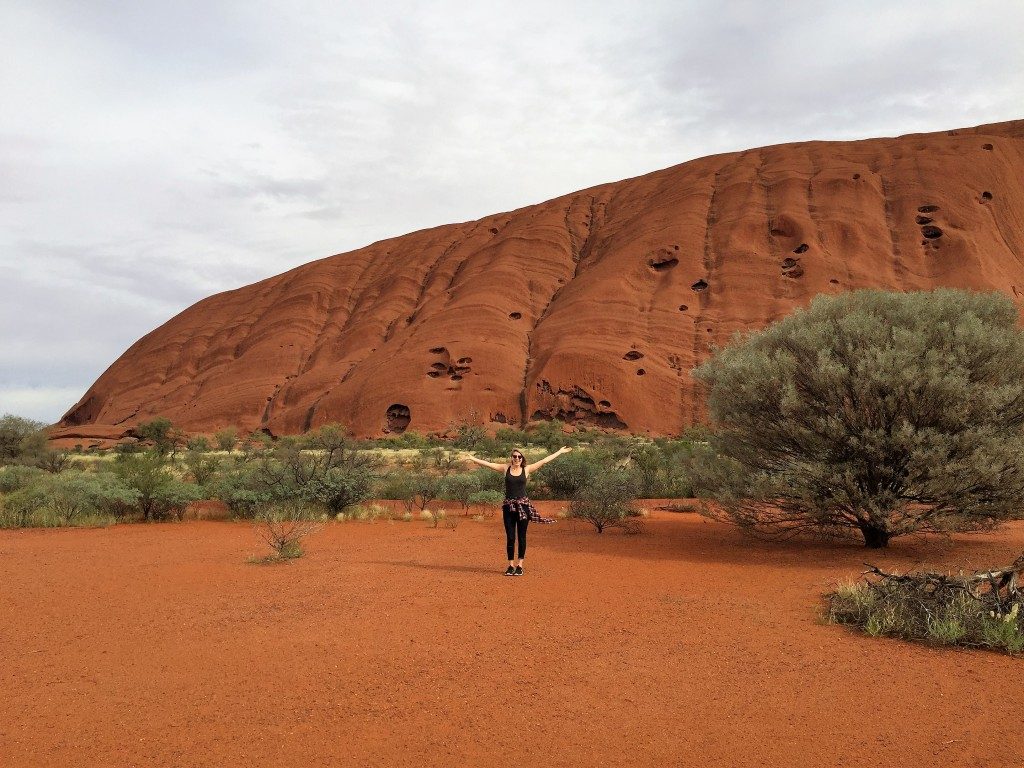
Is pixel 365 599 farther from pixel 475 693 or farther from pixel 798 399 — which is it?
pixel 798 399

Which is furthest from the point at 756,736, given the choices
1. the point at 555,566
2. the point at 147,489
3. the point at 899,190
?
the point at 899,190

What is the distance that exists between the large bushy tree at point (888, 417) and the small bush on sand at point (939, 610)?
264cm

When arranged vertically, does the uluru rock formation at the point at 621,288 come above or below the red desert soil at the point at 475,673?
above

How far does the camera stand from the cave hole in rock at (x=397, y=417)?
1656 inches

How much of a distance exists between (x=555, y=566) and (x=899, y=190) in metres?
46.8

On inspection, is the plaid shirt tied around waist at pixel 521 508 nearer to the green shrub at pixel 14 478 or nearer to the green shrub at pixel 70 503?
the green shrub at pixel 70 503

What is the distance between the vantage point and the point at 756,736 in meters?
3.71

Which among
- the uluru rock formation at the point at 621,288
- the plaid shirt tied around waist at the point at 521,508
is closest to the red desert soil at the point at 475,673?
the plaid shirt tied around waist at the point at 521,508

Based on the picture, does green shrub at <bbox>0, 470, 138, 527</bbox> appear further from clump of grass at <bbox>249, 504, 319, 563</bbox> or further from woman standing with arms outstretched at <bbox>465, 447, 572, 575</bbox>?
woman standing with arms outstretched at <bbox>465, 447, 572, 575</bbox>

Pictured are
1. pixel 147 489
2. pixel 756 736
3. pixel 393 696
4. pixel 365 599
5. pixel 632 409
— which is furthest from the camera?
pixel 632 409

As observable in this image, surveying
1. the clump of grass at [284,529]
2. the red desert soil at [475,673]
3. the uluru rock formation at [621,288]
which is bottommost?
the red desert soil at [475,673]

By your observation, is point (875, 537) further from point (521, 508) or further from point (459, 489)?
point (459, 489)

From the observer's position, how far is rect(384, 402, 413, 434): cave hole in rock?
138ft

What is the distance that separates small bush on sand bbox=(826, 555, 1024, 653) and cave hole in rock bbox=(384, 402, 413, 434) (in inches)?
1456
